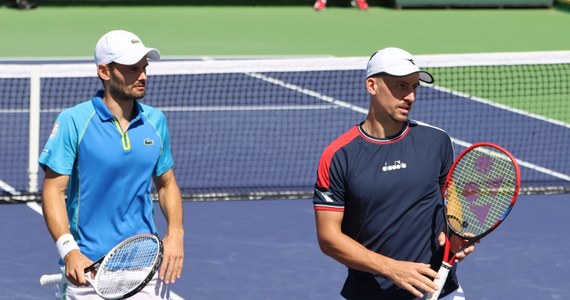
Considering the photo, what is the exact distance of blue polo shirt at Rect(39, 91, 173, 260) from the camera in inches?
259

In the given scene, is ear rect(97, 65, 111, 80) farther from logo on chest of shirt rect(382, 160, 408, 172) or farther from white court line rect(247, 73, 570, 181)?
white court line rect(247, 73, 570, 181)

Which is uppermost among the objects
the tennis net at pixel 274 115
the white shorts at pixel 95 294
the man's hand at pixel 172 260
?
the man's hand at pixel 172 260

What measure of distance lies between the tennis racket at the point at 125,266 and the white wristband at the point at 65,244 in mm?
171

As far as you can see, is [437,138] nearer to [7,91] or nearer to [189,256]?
[189,256]

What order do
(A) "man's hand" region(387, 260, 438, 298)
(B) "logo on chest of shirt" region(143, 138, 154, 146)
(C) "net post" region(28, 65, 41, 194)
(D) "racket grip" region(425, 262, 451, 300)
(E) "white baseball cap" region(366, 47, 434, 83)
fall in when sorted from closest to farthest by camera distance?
(A) "man's hand" region(387, 260, 438, 298)
(D) "racket grip" region(425, 262, 451, 300)
(E) "white baseball cap" region(366, 47, 434, 83)
(B) "logo on chest of shirt" region(143, 138, 154, 146)
(C) "net post" region(28, 65, 41, 194)

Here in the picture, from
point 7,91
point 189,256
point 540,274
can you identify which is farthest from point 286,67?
point 7,91

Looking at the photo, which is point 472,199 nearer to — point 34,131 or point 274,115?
point 34,131

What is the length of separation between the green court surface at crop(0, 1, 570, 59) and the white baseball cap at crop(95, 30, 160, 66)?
49.7ft

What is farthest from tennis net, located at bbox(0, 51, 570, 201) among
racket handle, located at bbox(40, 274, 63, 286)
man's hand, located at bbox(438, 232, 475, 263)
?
man's hand, located at bbox(438, 232, 475, 263)

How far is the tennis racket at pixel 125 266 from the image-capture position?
612 centimetres

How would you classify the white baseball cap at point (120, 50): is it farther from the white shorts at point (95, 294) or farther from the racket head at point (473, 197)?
the racket head at point (473, 197)

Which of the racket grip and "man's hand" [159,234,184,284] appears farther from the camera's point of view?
"man's hand" [159,234,184,284]

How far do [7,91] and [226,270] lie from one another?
7913 millimetres

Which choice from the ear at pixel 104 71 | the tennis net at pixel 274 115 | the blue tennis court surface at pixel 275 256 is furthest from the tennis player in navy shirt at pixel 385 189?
the tennis net at pixel 274 115
